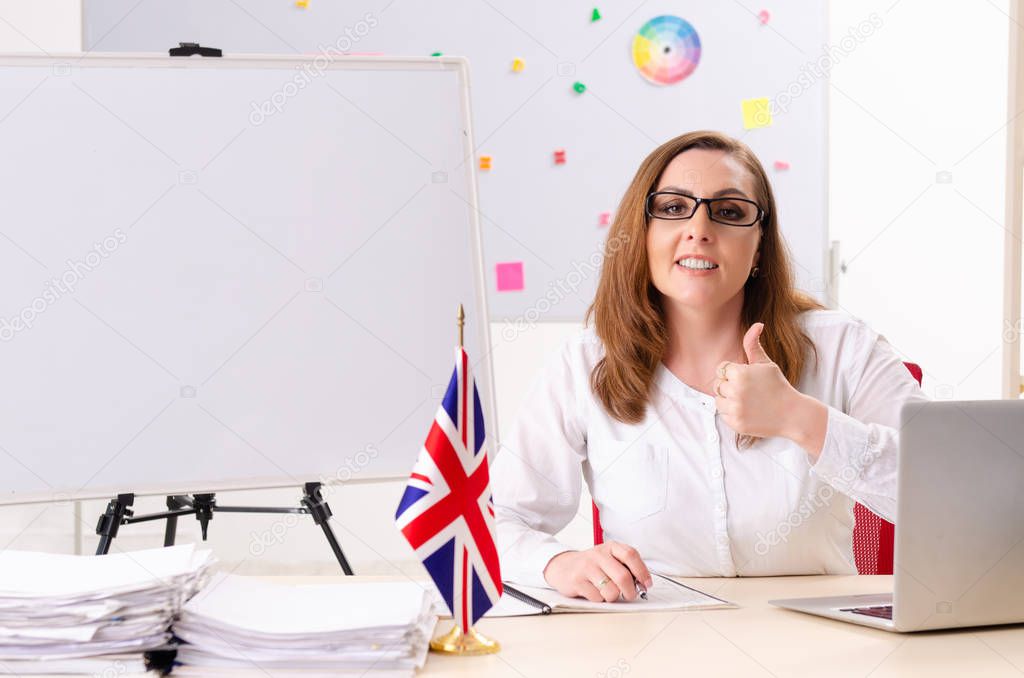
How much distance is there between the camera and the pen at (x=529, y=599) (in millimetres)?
1155

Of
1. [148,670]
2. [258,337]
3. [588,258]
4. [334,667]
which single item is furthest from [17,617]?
[588,258]

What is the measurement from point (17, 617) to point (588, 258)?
2.36 meters

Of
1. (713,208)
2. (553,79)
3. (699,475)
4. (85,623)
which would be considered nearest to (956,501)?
A: (699,475)

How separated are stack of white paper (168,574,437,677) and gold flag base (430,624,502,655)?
2 centimetres

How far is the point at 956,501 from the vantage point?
99cm

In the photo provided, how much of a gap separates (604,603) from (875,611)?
296 mm

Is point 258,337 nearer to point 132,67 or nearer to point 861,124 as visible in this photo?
point 132,67

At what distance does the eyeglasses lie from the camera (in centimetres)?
158

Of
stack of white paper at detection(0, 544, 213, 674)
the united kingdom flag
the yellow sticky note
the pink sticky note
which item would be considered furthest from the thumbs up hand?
the yellow sticky note

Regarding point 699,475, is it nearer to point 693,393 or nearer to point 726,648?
point 693,393

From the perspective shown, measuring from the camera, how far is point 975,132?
125 inches

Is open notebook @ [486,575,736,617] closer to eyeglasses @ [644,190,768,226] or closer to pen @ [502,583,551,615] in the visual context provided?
pen @ [502,583,551,615]

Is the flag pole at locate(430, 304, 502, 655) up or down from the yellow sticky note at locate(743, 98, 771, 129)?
down

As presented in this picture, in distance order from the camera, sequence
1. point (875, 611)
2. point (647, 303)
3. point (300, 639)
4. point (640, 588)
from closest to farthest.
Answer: point (300, 639)
point (875, 611)
point (640, 588)
point (647, 303)
